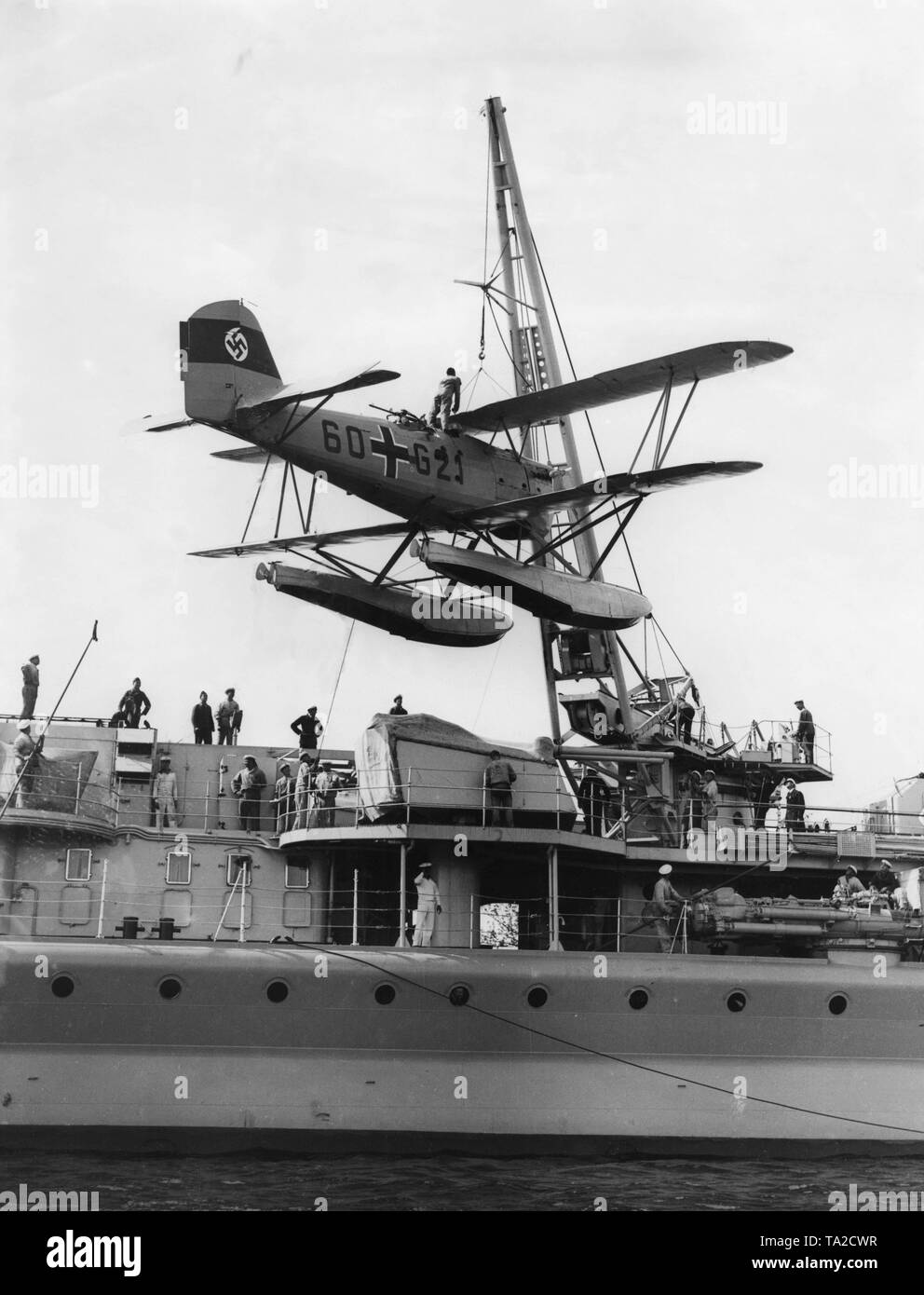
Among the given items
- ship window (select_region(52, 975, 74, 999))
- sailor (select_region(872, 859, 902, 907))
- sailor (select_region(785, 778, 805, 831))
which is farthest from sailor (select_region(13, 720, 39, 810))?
sailor (select_region(872, 859, 902, 907))

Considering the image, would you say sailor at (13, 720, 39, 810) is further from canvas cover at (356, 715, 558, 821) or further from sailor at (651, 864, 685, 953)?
sailor at (651, 864, 685, 953)

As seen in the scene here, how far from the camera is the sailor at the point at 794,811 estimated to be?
27359mm

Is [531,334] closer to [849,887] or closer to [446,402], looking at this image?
[446,402]

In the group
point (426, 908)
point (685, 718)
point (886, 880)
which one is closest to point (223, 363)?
point (426, 908)

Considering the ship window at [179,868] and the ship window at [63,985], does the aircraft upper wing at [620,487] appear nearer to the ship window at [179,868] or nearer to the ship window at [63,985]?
the ship window at [179,868]

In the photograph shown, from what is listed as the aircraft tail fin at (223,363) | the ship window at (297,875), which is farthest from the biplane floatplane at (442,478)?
Result: the ship window at (297,875)

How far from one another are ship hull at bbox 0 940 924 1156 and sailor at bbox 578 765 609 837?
139 inches

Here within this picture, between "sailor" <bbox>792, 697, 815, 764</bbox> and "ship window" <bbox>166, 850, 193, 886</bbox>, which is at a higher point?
"sailor" <bbox>792, 697, 815, 764</bbox>

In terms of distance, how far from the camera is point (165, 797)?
24.6 m

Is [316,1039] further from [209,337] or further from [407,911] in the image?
[209,337]

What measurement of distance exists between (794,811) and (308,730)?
8760 millimetres

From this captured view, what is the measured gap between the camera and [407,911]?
82.5 feet

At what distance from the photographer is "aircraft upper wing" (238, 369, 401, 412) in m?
21.4

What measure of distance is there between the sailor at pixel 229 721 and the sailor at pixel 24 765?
3828 mm
